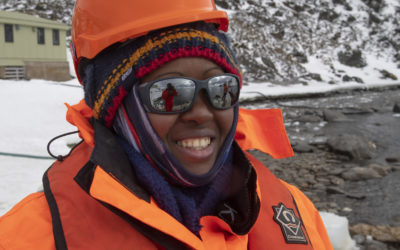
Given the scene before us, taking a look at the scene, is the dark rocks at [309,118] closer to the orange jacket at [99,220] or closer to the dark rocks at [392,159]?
the dark rocks at [392,159]

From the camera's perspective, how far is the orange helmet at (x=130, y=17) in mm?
1389

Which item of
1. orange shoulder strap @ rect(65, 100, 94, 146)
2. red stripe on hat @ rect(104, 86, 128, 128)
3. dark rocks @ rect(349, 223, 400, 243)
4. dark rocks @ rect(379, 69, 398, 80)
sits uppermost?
red stripe on hat @ rect(104, 86, 128, 128)

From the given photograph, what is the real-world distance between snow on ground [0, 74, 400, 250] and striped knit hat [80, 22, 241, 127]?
7.52 ft

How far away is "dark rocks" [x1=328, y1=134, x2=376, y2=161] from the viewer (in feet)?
25.0

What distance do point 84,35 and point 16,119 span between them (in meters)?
5.88

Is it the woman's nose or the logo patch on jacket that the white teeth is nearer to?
the woman's nose

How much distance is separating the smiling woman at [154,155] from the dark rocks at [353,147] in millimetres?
6673

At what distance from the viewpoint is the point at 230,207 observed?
1.52 meters

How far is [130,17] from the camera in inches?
55.9

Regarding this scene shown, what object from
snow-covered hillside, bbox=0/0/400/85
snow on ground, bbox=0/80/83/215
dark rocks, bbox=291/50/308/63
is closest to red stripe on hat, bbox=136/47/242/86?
snow on ground, bbox=0/80/83/215

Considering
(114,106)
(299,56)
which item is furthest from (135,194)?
(299,56)

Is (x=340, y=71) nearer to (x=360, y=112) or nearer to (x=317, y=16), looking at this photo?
(x=317, y=16)

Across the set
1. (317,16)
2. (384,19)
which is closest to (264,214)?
(317,16)

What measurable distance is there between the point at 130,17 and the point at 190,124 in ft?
1.66
